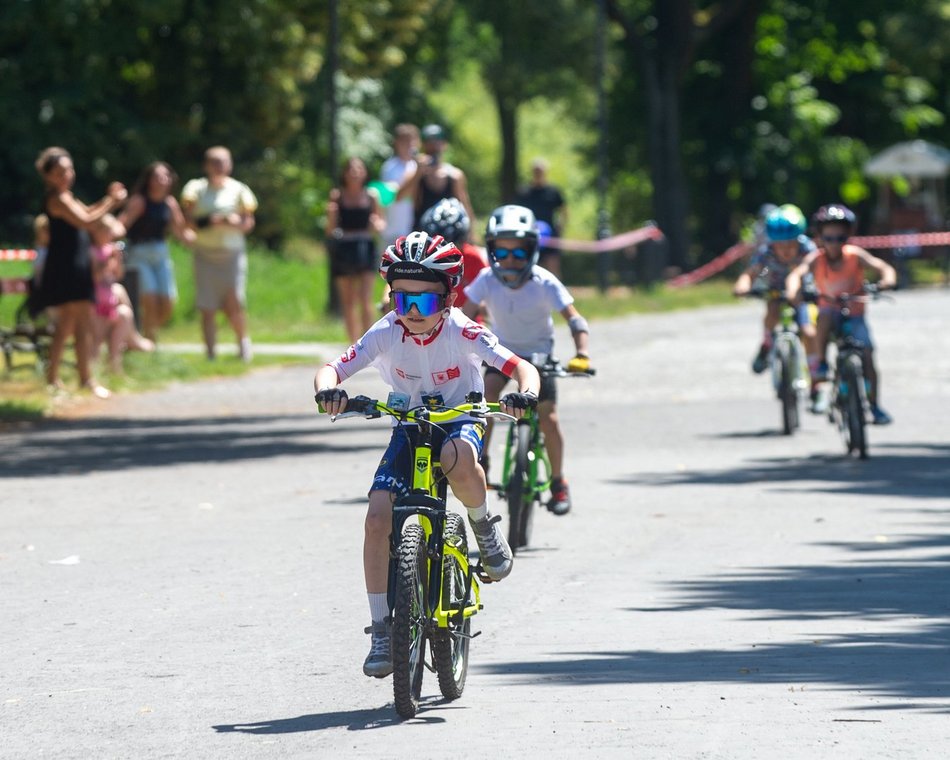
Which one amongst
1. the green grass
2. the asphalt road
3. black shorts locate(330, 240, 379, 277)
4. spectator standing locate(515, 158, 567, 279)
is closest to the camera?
the asphalt road

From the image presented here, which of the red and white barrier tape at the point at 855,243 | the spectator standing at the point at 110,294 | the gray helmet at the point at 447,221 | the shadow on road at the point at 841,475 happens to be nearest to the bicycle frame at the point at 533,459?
the gray helmet at the point at 447,221

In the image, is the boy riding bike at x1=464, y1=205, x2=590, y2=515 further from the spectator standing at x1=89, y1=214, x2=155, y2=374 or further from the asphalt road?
the spectator standing at x1=89, y1=214, x2=155, y2=374

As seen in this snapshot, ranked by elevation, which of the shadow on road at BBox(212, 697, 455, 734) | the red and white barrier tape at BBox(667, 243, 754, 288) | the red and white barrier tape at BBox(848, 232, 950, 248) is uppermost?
the red and white barrier tape at BBox(848, 232, 950, 248)

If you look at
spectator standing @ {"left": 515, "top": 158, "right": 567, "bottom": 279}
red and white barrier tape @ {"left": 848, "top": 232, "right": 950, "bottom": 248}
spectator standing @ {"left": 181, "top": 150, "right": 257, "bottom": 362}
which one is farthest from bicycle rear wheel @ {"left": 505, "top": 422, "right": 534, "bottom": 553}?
red and white barrier tape @ {"left": 848, "top": 232, "right": 950, "bottom": 248}

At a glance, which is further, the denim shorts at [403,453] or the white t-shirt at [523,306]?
the white t-shirt at [523,306]

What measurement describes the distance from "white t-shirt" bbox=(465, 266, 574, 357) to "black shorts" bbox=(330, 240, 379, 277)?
11.0 metres

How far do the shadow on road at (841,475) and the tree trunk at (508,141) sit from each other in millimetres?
43476

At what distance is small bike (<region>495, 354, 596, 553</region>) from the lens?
37.5 ft

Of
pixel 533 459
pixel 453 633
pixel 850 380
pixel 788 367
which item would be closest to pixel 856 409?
pixel 850 380

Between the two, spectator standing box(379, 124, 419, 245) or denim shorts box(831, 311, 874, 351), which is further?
spectator standing box(379, 124, 419, 245)

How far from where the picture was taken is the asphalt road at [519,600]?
7250 millimetres

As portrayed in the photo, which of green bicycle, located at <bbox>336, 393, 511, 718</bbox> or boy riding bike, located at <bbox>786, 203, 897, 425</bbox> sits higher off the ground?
boy riding bike, located at <bbox>786, 203, 897, 425</bbox>

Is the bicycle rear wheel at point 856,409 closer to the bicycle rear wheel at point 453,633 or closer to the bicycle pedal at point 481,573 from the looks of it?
the bicycle pedal at point 481,573

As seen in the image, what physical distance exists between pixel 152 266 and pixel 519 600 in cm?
1312
